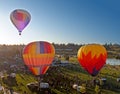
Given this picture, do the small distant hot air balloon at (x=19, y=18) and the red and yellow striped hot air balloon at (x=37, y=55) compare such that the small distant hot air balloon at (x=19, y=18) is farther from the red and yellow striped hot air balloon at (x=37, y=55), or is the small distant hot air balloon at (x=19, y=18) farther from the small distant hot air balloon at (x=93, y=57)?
the small distant hot air balloon at (x=93, y=57)

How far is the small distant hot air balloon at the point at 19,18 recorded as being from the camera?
5098 centimetres

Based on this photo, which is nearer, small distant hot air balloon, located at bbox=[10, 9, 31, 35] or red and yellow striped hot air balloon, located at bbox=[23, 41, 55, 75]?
red and yellow striped hot air balloon, located at bbox=[23, 41, 55, 75]

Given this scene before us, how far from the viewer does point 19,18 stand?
167 feet

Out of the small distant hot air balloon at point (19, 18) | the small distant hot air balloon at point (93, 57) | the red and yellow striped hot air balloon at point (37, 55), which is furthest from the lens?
the small distant hot air balloon at point (19, 18)

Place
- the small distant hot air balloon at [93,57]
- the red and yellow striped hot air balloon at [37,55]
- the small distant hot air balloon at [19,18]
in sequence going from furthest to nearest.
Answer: the small distant hot air balloon at [19,18] < the red and yellow striped hot air balloon at [37,55] < the small distant hot air balloon at [93,57]

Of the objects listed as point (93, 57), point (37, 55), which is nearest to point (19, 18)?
point (37, 55)

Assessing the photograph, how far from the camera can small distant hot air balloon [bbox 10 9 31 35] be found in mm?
50978

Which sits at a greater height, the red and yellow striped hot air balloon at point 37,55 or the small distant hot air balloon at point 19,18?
the small distant hot air balloon at point 19,18

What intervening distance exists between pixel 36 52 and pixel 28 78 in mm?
12583

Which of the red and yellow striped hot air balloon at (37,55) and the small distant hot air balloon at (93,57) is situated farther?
the red and yellow striped hot air balloon at (37,55)

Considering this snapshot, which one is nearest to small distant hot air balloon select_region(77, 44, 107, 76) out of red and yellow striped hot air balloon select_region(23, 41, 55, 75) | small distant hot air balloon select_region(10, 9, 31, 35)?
red and yellow striped hot air balloon select_region(23, 41, 55, 75)

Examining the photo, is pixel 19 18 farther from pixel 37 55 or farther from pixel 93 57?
pixel 93 57

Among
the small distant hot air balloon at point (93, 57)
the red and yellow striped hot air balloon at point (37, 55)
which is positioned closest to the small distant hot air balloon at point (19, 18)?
the red and yellow striped hot air balloon at point (37, 55)

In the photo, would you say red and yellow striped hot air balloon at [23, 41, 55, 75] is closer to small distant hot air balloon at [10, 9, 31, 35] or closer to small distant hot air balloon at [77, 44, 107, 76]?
small distant hot air balloon at [77, 44, 107, 76]
